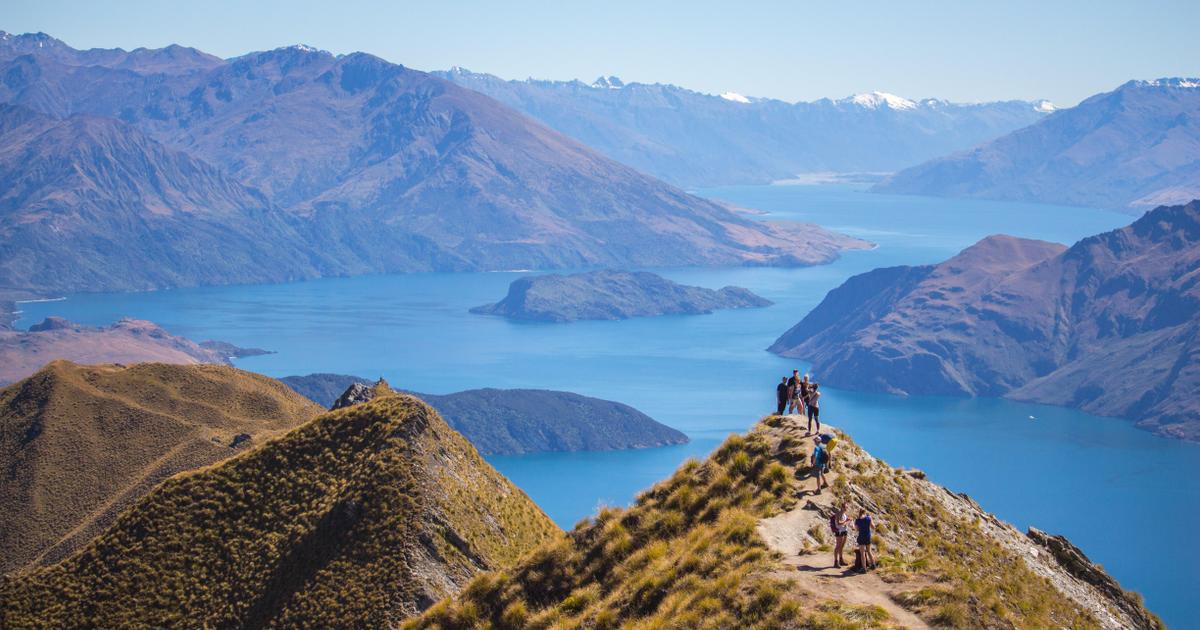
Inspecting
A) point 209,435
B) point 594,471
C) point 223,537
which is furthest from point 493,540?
point 594,471

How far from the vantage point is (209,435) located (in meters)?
61.4

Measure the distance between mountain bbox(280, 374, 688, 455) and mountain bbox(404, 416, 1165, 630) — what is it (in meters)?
160

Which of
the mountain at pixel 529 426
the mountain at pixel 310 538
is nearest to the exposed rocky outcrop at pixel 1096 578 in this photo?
the mountain at pixel 310 538

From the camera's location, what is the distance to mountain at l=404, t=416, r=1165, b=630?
73.6 feet

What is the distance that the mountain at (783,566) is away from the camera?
22.4 meters

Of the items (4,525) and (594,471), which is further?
(594,471)

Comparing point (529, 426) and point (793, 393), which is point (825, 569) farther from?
point (529, 426)

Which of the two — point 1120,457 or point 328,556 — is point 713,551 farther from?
point 1120,457

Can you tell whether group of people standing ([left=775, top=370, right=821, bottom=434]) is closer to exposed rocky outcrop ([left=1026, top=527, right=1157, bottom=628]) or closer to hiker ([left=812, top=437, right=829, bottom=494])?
hiker ([left=812, top=437, right=829, bottom=494])

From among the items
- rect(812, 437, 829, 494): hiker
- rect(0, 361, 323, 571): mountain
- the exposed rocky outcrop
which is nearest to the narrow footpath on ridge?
rect(812, 437, 829, 494): hiker

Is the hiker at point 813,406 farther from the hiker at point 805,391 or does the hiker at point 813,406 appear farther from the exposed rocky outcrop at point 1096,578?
the exposed rocky outcrop at point 1096,578

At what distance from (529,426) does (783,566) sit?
17291cm

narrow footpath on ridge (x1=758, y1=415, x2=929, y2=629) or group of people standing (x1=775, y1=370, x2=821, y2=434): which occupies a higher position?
group of people standing (x1=775, y1=370, x2=821, y2=434)

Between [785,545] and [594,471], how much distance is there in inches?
6059
